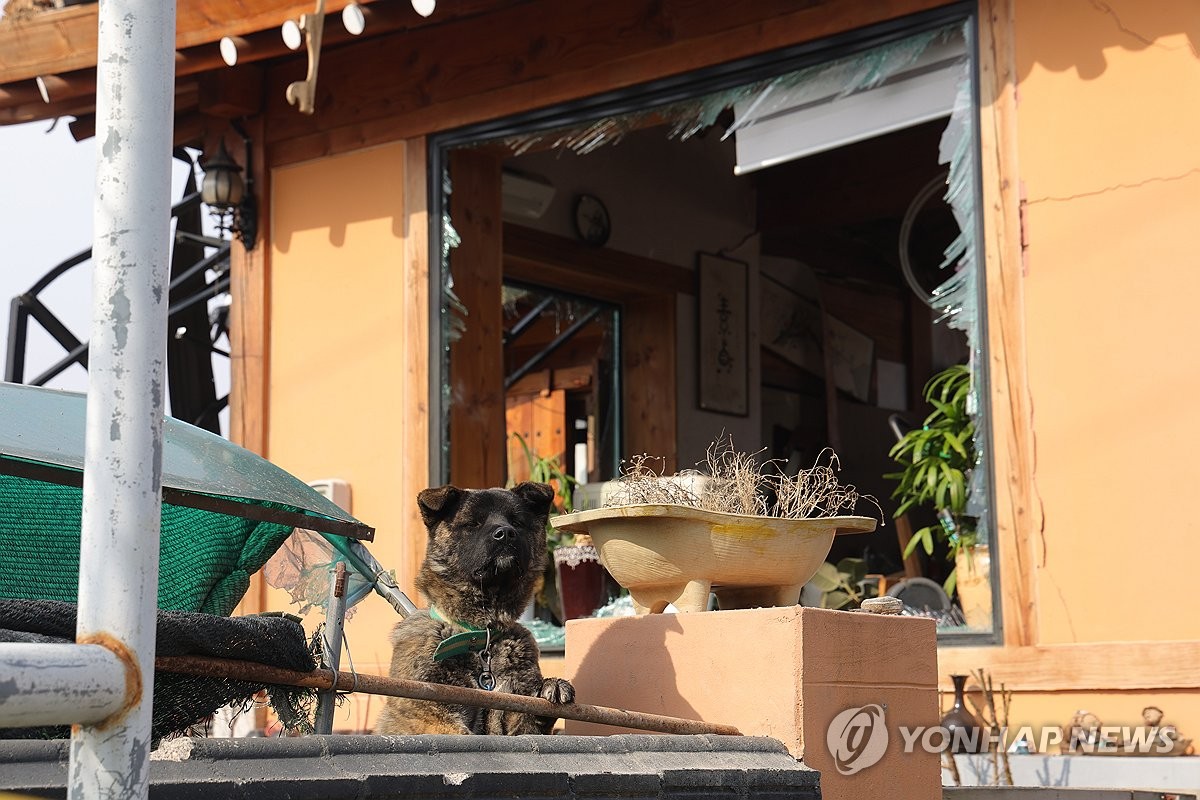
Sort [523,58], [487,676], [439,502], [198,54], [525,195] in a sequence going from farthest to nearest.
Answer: [525,195] < [523,58] < [198,54] < [439,502] < [487,676]

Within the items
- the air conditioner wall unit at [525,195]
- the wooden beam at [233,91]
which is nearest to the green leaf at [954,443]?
the air conditioner wall unit at [525,195]

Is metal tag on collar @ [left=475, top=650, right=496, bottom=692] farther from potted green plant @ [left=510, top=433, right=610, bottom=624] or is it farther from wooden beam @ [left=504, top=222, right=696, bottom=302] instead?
wooden beam @ [left=504, top=222, right=696, bottom=302]

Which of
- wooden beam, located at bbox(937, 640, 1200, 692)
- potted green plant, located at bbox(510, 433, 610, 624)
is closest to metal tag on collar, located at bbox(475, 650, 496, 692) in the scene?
wooden beam, located at bbox(937, 640, 1200, 692)

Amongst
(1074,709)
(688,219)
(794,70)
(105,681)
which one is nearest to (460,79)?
(794,70)

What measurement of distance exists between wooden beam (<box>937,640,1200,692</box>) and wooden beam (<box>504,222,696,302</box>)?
12.3ft

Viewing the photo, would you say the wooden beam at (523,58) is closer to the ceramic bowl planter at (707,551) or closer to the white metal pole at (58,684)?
the ceramic bowl planter at (707,551)

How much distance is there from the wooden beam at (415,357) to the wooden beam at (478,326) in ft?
0.55

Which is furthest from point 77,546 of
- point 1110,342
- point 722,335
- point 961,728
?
point 722,335

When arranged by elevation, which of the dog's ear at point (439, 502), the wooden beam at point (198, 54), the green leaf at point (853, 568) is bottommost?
the green leaf at point (853, 568)

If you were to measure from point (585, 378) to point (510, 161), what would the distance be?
159 cm

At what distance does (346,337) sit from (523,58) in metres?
1.51

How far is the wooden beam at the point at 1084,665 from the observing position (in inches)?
160

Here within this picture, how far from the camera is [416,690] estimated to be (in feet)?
7.08

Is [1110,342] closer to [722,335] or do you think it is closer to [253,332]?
[722,335]
